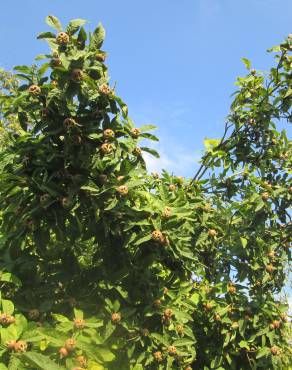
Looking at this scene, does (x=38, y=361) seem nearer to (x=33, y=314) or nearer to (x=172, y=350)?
(x=33, y=314)

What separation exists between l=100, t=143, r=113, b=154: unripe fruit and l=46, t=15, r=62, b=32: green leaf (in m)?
0.94

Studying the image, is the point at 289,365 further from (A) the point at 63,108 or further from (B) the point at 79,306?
(A) the point at 63,108

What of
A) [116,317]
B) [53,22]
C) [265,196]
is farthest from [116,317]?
[265,196]

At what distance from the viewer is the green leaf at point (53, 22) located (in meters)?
3.75

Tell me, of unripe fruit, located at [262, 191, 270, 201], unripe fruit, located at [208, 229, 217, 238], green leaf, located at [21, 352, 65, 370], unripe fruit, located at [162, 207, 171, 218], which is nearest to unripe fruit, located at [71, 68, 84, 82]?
unripe fruit, located at [162, 207, 171, 218]

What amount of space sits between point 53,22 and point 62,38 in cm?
20

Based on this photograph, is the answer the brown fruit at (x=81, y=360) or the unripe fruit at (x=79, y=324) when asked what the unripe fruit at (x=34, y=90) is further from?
the brown fruit at (x=81, y=360)

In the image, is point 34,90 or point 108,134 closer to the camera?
point 34,90

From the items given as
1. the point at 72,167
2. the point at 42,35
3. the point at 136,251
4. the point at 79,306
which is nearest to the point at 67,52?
the point at 42,35

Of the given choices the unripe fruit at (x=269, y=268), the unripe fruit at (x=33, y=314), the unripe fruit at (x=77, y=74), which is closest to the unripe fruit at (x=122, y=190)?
the unripe fruit at (x=77, y=74)

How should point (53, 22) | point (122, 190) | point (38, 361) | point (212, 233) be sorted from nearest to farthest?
point (38, 361), point (53, 22), point (122, 190), point (212, 233)

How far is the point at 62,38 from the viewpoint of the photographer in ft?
12.1

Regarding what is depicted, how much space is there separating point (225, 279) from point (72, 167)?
2696 mm

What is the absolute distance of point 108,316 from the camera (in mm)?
4164
